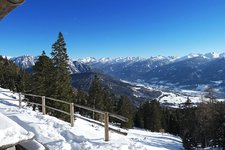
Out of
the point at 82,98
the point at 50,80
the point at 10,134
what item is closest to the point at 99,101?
the point at 82,98

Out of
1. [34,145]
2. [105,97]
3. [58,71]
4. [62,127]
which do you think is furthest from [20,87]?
[34,145]

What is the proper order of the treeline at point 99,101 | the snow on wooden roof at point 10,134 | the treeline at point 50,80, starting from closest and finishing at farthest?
the snow on wooden roof at point 10,134, the treeline at point 50,80, the treeline at point 99,101

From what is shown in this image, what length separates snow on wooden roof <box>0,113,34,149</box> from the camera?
387 centimetres

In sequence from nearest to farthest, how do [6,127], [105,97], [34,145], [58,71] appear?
[6,127] → [34,145] → [58,71] → [105,97]

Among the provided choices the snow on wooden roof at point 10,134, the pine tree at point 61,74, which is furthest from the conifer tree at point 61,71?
the snow on wooden roof at point 10,134

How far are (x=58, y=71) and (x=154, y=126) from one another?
52.7 metres

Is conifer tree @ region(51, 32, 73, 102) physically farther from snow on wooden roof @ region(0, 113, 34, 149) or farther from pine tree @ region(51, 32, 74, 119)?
snow on wooden roof @ region(0, 113, 34, 149)

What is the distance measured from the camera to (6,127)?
4.00 m

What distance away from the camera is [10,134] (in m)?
3.99

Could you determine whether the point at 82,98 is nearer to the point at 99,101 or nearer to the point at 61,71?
the point at 99,101

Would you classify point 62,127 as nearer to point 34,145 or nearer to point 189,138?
point 34,145

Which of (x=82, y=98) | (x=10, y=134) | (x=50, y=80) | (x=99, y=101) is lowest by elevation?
(x=82, y=98)

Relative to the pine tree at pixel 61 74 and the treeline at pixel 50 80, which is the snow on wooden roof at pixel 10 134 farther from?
the pine tree at pixel 61 74

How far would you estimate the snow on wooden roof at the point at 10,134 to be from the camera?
12.7 ft
